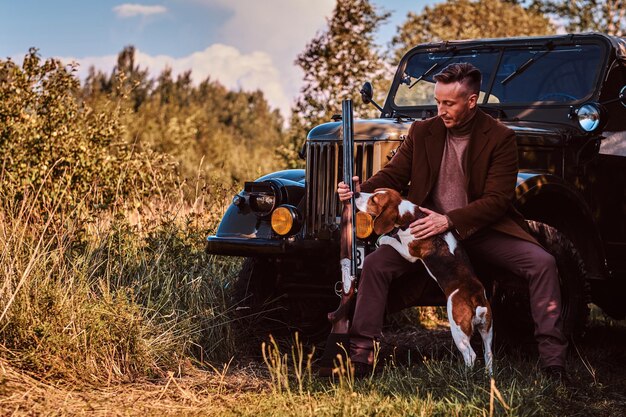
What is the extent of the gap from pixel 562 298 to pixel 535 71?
1950 millimetres

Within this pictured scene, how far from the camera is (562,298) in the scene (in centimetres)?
563

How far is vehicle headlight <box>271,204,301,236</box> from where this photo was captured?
5.83 meters

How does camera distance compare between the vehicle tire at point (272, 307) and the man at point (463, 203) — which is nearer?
the man at point (463, 203)

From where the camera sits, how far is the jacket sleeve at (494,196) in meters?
5.02

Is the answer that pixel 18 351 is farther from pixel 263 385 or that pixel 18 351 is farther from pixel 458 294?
pixel 458 294

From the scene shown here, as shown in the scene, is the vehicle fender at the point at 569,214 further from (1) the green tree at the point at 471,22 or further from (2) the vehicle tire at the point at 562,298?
(1) the green tree at the point at 471,22

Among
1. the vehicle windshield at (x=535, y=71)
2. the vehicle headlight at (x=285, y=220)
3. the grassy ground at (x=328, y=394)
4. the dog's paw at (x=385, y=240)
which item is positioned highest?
the vehicle windshield at (x=535, y=71)

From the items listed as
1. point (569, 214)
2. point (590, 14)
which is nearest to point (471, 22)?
point (590, 14)

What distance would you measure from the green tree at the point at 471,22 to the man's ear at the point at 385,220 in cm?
1998

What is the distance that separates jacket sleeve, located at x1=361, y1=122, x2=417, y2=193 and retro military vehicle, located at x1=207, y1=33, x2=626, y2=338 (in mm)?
376

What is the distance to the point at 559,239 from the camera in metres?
5.57

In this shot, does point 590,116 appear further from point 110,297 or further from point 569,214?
point 110,297

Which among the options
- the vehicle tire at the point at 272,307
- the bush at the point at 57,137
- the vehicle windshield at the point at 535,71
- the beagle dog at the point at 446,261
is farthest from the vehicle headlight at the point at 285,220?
the bush at the point at 57,137

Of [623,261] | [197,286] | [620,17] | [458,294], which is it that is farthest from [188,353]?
[620,17]
